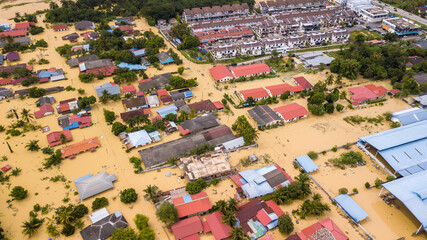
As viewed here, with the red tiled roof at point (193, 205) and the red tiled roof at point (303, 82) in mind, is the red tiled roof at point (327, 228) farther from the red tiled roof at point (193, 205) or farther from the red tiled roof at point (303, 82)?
the red tiled roof at point (303, 82)

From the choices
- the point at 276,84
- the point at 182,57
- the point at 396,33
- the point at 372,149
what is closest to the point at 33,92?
the point at 182,57

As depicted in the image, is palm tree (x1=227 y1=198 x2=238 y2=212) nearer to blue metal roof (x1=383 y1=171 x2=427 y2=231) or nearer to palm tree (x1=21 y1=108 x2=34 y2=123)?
blue metal roof (x1=383 y1=171 x2=427 y2=231)

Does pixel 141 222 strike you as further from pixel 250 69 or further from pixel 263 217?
pixel 250 69

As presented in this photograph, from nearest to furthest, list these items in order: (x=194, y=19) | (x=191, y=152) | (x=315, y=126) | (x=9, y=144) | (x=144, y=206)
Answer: (x=144, y=206) < (x=191, y=152) < (x=9, y=144) < (x=315, y=126) < (x=194, y=19)

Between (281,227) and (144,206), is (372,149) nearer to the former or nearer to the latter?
(281,227)

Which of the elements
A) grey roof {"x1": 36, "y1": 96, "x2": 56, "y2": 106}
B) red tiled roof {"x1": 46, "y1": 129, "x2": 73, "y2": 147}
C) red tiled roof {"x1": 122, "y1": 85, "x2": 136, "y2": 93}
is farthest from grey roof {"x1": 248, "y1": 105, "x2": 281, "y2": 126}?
grey roof {"x1": 36, "y1": 96, "x2": 56, "y2": 106}

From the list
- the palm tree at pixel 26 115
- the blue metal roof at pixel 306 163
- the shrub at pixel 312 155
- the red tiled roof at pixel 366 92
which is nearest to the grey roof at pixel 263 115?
the shrub at pixel 312 155

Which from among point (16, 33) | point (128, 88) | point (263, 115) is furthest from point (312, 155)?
point (16, 33)
